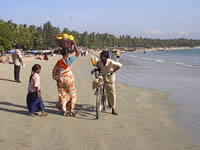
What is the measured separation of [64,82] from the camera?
6.15m

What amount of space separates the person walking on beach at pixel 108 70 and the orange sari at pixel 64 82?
0.84 m

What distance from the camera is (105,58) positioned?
21.2 feet

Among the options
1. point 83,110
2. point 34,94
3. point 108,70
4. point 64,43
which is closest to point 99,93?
point 108,70

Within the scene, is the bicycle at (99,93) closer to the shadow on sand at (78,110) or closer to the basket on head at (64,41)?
the shadow on sand at (78,110)

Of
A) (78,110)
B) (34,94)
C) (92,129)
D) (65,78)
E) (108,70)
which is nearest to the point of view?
(92,129)

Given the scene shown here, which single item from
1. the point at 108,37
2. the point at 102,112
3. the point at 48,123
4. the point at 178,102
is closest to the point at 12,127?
the point at 48,123

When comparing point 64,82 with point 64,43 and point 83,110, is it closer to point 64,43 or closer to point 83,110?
point 64,43

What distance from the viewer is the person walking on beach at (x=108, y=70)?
643 centimetres

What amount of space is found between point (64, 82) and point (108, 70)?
1121 millimetres

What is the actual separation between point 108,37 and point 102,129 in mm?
184016

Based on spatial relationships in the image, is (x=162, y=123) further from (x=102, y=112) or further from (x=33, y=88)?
(x=33, y=88)

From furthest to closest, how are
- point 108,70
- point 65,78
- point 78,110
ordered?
point 78,110, point 108,70, point 65,78

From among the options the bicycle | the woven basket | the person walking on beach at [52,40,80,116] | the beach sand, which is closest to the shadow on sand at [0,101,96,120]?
the beach sand

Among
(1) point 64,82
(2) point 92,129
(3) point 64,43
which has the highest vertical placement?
(3) point 64,43
